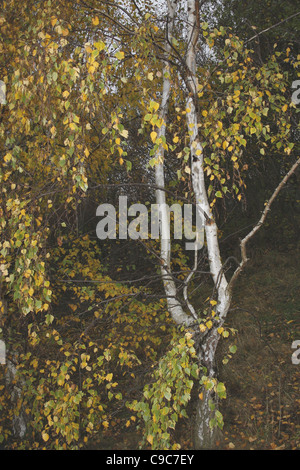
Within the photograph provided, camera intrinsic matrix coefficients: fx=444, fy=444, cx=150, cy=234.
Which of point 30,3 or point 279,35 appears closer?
point 30,3

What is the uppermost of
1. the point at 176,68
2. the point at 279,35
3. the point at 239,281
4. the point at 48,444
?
the point at 279,35

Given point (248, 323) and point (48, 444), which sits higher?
point (248, 323)

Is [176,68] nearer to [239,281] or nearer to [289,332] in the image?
[289,332]

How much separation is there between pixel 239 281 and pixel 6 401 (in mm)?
4752

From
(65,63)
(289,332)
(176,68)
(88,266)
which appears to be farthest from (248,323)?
(65,63)

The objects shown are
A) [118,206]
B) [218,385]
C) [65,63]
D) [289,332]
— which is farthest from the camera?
[118,206]

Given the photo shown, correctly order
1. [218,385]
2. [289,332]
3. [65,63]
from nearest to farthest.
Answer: [65,63]
[218,385]
[289,332]

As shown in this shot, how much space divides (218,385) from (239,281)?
498 centimetres

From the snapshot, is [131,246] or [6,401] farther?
[131,246]

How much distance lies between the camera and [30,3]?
494 cm

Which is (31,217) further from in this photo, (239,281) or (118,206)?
(239,281)

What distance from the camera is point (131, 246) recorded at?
28.0ft

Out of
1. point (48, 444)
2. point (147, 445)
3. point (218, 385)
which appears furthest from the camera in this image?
point (48, 444)

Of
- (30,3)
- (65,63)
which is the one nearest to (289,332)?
(65,63)
